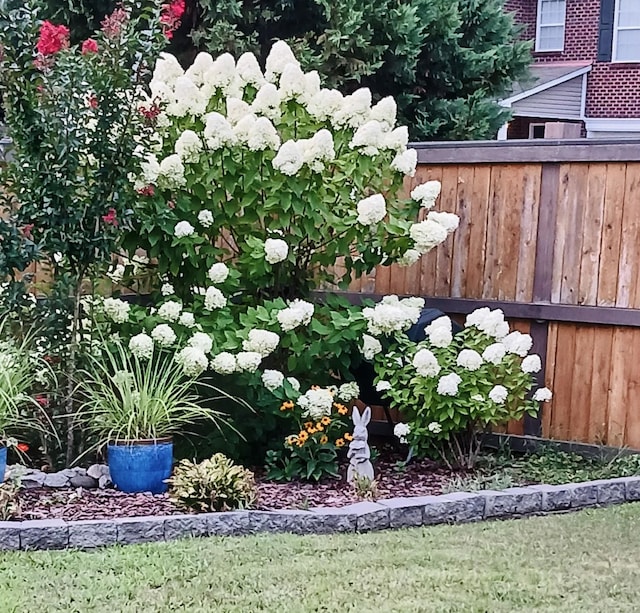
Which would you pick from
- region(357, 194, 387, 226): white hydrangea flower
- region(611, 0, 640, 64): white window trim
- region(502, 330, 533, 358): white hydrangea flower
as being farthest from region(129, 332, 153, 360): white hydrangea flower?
region(611, 0, 640, 64): white window trim

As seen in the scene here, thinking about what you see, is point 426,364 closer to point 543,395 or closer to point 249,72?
point 543,395

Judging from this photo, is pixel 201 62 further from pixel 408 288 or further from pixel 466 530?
pixel 466 530

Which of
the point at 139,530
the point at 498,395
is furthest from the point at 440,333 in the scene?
the point at 139,530

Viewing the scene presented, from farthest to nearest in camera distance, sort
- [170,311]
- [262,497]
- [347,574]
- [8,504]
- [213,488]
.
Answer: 1. [170,311]
2. [262,497]
3. [213,488]
4. [8,504]
5. [347,574]

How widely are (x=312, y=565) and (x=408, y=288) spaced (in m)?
2.85

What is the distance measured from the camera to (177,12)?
5.04m

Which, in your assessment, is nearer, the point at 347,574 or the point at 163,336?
the point at 347,574

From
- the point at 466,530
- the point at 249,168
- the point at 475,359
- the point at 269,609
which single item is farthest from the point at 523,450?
the point at 269,609

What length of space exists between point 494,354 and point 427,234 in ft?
2.57

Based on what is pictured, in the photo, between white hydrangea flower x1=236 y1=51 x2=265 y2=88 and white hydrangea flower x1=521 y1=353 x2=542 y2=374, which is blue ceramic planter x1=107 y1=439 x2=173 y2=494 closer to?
white hydrangea flower x1=521 y1=353 x2=542 y2=374

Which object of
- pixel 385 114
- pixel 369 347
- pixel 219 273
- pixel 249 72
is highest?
pixel 249 72

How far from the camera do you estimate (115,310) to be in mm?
5410

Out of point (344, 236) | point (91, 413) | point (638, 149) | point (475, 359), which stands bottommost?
point (91, 413)

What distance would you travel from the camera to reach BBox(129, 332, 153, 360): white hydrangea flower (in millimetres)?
5133
